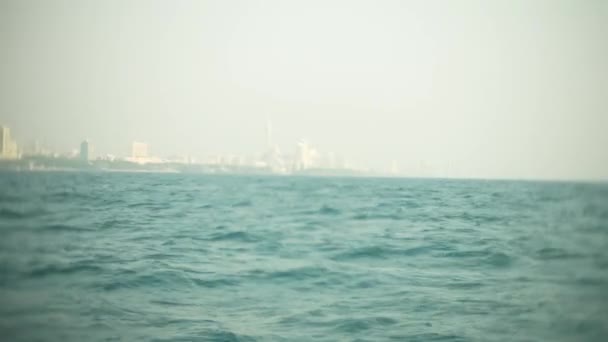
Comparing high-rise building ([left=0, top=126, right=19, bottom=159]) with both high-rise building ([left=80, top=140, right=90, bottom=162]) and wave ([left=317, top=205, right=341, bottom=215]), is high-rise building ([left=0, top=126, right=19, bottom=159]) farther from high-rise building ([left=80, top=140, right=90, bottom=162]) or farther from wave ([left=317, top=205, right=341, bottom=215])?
wave ([left=317, top=205, right=341, bottom=215])

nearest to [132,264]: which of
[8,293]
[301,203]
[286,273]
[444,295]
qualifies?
[8,293]

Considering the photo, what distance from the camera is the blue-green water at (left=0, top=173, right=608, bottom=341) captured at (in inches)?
235

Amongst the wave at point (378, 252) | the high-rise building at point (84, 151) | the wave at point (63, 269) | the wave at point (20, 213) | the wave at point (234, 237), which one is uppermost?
the high-rise building at point (84, 151)

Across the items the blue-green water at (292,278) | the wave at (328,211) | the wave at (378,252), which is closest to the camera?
the blue-green water at (292,278)

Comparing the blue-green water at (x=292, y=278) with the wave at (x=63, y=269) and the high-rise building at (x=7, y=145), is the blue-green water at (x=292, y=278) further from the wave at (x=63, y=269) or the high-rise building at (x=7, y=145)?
the high-rise building at (x=7, y=145)

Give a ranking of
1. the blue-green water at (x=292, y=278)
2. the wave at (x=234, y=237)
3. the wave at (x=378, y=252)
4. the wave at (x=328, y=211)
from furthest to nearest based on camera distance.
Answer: the wave at (x=328, y=211) < the wave at (x=234, y=237) < the wave at (x=378, y=252) < the blue-green water at (x=292, y=278)

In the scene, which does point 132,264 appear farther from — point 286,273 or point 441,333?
point 441,333

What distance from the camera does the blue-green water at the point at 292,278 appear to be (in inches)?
235

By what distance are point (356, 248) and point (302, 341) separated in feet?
19.0

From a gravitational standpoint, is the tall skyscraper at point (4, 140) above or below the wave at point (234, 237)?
above

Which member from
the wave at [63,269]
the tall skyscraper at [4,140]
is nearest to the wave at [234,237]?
the wave at [63,269]

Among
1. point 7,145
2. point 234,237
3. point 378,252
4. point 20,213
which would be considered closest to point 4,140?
point 7,145

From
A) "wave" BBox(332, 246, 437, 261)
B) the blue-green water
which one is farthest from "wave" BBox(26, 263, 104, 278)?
"wave" BBox(332, 246, 437, 261)

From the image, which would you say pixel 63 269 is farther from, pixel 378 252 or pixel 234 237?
pixel 378 252
